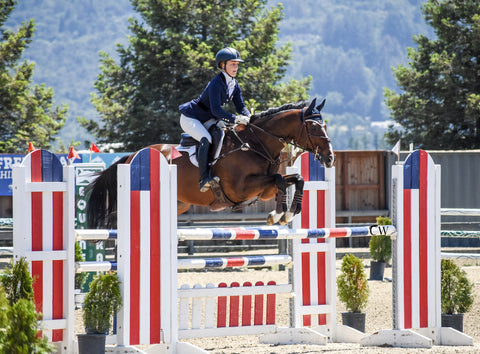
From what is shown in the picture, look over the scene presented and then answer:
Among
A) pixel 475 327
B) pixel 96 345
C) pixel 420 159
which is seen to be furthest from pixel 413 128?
pixel 96 345

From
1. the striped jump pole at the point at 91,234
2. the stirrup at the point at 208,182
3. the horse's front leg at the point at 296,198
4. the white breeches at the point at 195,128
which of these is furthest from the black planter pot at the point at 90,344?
the white breeches at the point at 195,128

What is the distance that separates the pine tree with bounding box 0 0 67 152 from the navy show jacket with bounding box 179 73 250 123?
14.2m

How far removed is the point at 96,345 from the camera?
14.9ft

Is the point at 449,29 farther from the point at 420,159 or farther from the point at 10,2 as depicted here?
the point at 420,159

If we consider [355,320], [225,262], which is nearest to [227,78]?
[225,262]

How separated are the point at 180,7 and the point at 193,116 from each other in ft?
50.4

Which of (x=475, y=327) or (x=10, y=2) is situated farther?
(x=10, y=2)

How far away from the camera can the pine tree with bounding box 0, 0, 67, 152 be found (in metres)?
20.1

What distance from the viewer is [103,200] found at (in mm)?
7148

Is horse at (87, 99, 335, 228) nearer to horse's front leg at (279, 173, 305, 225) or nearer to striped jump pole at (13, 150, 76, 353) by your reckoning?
horse's front leg at (279, 173, 305, 225)

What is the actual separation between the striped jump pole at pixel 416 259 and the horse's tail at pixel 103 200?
2681mm

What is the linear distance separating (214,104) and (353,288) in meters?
1.91

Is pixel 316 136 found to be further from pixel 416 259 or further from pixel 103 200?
pixel 103 200

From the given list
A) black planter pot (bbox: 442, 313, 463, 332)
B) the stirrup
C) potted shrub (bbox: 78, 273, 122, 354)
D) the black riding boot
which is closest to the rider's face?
the black riding boot
